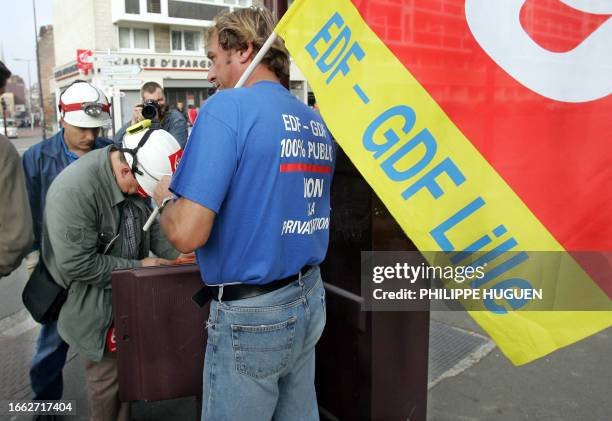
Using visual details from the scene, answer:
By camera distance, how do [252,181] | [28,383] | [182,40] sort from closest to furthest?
[252,181]
[28,383]
[182,40]

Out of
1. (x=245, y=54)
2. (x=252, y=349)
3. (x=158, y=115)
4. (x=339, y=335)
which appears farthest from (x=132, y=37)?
(x=252, y=349)

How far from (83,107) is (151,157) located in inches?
54.2

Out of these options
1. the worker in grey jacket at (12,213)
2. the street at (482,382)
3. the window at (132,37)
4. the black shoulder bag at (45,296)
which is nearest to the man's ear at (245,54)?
the worker in grey jacket at (12,213)

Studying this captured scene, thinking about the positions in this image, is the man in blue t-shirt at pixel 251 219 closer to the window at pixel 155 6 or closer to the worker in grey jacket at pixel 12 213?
the worker in grey jacket at pixel 12 213

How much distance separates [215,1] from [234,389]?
34122 millimetres

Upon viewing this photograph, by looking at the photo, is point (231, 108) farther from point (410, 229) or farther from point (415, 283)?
point (415, 283)

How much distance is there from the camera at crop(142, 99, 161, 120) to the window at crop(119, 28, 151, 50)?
26.7 meters

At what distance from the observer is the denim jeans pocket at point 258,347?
5.32 ft

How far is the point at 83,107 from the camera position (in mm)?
3322

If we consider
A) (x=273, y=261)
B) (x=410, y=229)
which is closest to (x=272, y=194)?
(x=273, y=261)

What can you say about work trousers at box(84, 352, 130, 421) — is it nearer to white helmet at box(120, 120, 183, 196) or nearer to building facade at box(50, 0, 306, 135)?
white helmet at box(120, 120, 183, 196)

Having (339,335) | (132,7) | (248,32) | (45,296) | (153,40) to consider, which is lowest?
(339,335)

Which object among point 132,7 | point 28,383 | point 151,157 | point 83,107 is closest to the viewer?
point 151,157

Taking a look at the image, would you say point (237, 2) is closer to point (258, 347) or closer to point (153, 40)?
point (153, 40)
